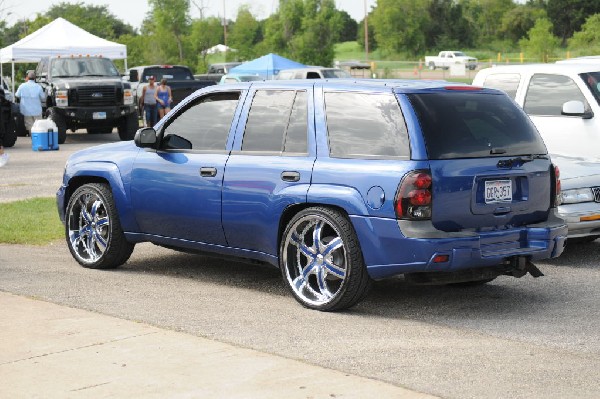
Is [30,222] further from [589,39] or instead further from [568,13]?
[568,13]

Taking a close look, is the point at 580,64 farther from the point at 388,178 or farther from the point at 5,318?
→ the point at 5,318

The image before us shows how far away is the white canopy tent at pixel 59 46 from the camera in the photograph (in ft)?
116

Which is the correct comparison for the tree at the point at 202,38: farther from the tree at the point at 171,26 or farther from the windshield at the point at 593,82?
the windshield at the point at 593,82

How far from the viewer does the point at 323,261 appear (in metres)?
8.25

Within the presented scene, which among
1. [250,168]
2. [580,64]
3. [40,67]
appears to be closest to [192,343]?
[250,168]

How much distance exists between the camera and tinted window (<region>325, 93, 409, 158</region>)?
26.3 ft

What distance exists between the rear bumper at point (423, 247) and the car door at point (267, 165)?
72 cm

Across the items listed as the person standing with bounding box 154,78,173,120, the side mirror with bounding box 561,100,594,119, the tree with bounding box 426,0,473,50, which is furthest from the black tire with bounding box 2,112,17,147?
the tree with bounding box 426,0,473,50

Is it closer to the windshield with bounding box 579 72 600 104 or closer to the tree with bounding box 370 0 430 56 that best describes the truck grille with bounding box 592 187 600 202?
the windshield with bounding box 579 72 600 104

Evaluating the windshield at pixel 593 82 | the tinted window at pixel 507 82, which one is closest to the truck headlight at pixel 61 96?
the tinted window at pixel 507 82

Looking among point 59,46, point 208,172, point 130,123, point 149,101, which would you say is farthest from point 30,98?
point 208,172

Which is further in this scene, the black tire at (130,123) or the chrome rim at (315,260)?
the black tire at (130,123)

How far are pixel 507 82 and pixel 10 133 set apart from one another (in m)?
17.8

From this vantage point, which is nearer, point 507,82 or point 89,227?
point 89,227
